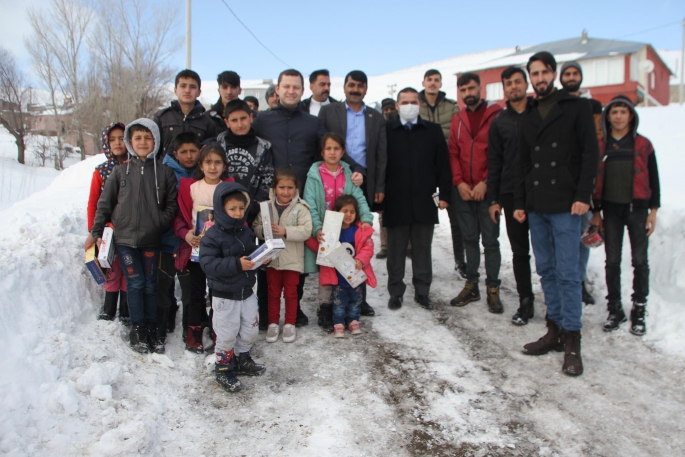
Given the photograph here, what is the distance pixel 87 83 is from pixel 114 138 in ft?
94.3

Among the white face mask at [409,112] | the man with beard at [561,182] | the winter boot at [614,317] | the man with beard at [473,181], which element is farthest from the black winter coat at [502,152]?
the winter boot at [614,317]

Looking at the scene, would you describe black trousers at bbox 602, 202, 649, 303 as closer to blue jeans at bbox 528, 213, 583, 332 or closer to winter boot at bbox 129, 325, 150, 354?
blue jeans at bbox 528, 213, 583, 332

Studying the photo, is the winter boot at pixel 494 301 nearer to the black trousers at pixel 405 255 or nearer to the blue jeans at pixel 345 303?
the black trousers at pixel 405 255

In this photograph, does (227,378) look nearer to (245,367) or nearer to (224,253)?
(245,367)

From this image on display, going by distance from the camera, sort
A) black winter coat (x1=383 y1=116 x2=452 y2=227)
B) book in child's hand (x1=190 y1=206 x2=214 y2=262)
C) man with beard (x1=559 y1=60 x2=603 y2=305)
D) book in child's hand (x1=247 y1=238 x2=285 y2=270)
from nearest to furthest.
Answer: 1. book in child's hand (x1=247 y1=238 x2=285 y2=270)
2. book in child's hand (x1=190 y1=206 x2=214 y2=262)
3. man with beard (x1=559 y1=60 x2=603 y2=305)
4. black winter coat (x1=383 y1=116 x2=452 y2=227)

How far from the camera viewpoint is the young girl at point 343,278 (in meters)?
4.53

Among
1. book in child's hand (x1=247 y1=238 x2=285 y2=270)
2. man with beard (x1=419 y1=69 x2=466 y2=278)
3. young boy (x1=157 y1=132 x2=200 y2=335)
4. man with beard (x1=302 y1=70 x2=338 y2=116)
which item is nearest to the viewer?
book in child's hand (x1=247 y1=238 x2=285 y2=270)

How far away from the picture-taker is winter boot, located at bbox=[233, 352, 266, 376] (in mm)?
3740

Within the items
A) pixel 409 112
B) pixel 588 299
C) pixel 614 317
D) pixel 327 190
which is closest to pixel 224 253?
pixel 327 190

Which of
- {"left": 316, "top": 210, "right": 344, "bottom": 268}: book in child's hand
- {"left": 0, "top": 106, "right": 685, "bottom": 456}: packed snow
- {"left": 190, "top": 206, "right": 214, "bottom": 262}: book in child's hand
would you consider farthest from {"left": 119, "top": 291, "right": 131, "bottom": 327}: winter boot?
{"left": 316, "top": 210, "right": 344, "bottom": 268}: book in child's hand

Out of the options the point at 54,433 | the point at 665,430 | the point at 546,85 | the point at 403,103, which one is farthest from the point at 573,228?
the point at 54,433

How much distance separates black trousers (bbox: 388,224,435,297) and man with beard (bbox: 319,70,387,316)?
403 millimetres

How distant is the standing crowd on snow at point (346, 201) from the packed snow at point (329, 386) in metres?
0.23

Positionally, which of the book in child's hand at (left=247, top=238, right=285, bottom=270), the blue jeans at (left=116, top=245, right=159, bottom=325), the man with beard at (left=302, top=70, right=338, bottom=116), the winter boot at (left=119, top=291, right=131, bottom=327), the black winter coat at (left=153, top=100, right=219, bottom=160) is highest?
the man with beard at (left=302, top=70, right=338, bottom=116)
